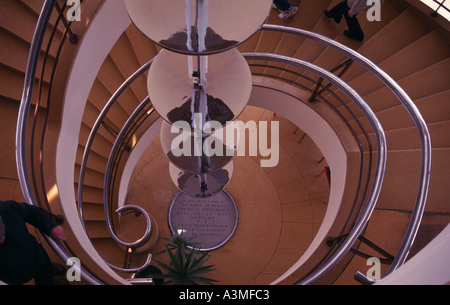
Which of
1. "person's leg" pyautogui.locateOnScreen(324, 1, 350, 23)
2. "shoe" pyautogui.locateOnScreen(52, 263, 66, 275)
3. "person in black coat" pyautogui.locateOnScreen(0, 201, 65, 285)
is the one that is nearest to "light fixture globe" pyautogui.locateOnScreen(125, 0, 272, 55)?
"person in black coat" pyautogui.locateOnScreen(0, 201, 65, 285)

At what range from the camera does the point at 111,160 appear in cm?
443

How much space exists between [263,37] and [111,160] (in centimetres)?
329

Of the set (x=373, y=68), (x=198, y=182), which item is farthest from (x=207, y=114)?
(x=373, y=68)

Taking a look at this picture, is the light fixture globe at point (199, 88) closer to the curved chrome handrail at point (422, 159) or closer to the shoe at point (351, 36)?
the curved chrome handrail at point (422, 159)

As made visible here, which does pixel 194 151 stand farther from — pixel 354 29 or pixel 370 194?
pixel 354 29

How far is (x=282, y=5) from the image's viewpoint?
4.75 m

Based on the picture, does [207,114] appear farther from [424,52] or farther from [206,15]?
[424,52]

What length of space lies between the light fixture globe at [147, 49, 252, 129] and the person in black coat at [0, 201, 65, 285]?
1.40m

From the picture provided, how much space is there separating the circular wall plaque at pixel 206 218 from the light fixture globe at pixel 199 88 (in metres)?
4.26

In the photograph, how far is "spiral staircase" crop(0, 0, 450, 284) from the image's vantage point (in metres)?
2.89

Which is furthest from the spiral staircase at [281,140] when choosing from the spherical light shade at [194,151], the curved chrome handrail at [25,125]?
the spherical light shade at [194,151]

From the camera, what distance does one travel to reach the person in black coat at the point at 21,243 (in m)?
2.26

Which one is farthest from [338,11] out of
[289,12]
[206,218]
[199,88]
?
[206,218]

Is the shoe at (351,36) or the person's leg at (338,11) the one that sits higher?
the person's leg at (338,11)
